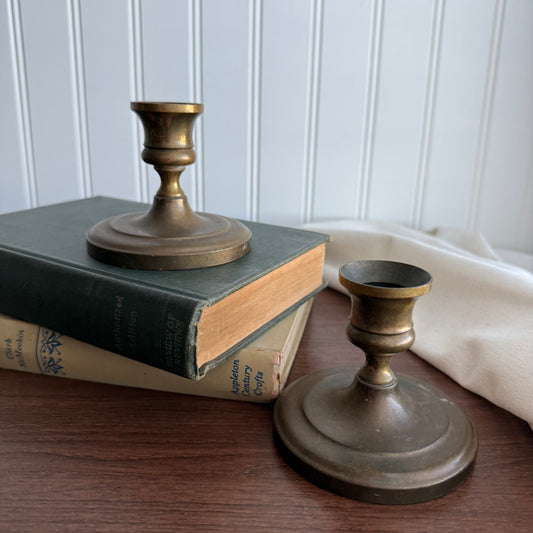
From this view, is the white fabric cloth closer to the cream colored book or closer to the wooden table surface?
the wooden table surface

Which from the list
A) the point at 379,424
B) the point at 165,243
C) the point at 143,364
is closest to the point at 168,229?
the point at 165,243

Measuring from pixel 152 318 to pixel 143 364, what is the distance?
4.0 inches

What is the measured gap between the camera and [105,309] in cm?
46

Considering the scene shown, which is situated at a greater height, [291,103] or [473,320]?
[291,103]

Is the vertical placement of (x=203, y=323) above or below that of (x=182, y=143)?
below

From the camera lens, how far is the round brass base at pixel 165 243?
0.49 meters

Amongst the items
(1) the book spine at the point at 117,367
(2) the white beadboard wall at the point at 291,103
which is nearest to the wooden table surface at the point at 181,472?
(1) the book spine at the point at 117,367

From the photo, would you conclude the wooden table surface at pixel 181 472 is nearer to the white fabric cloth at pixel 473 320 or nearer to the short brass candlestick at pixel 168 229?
the white fabric cloth at pixel 473 320

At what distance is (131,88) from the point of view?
93 centimetres

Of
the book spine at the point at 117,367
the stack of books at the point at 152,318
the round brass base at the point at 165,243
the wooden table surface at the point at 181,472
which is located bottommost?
the wooden table surface at the point at 181,472

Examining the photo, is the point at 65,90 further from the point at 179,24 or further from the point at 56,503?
the point at 56,503

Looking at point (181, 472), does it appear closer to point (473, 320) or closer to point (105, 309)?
point (105, 309)

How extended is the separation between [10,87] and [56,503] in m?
0.79

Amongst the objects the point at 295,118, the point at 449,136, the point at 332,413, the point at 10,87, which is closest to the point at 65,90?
the point at 10,87
